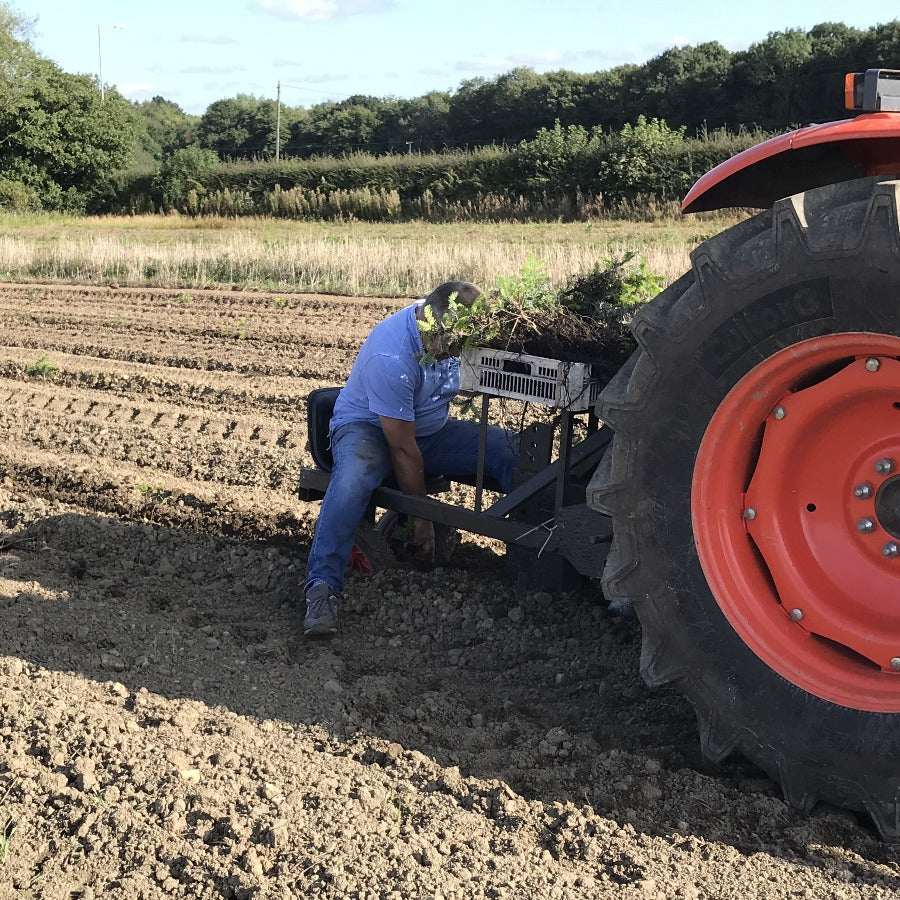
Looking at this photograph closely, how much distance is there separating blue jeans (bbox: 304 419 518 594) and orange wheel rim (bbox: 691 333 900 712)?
188cm

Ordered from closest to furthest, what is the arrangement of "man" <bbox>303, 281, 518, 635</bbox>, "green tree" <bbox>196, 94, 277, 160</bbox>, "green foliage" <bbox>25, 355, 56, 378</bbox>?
"man" <bbox>303, 281, 518, 635</bbox> → "green foliage" <bbox>25, 355, 56, 378</bbox> → "green tree" <bbox>196, 94, 277, 160</bbox>

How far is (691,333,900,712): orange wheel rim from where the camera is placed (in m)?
2.70

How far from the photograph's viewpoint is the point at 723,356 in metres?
2.69

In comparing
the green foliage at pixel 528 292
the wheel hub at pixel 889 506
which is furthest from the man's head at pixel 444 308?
the wheel hub at pixel 889 506

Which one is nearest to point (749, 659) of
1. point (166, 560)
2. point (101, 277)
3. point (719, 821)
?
point (719, 821)

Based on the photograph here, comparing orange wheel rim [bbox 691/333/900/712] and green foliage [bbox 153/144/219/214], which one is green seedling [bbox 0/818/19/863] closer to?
orange wheel rim [bbox 691/333/900/712]

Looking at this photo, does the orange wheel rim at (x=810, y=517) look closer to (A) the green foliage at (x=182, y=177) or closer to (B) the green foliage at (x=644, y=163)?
(B) the green foliage at (x=644, y=163)

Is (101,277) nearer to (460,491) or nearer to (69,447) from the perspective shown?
(69,447)

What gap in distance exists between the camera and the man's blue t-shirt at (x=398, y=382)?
4496 mm

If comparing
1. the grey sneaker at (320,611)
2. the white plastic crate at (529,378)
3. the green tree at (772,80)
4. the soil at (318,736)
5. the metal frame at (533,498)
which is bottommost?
the soil at (318,736)

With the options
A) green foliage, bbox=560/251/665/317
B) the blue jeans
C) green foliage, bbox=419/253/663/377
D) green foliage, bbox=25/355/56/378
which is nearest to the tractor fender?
green foliage, bbox=419/253/663/377

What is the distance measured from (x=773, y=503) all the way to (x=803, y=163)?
3.06 ft

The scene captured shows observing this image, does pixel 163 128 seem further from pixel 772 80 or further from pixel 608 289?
pixel 608 289

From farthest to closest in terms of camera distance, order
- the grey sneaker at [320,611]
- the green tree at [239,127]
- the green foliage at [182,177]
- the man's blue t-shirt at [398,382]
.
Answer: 1. the green tree at [239,127]
2. the green foliage at [182,177]
3. the man's blue t-shirt at [398,382]
4. the grey sneaker at [320,611]
